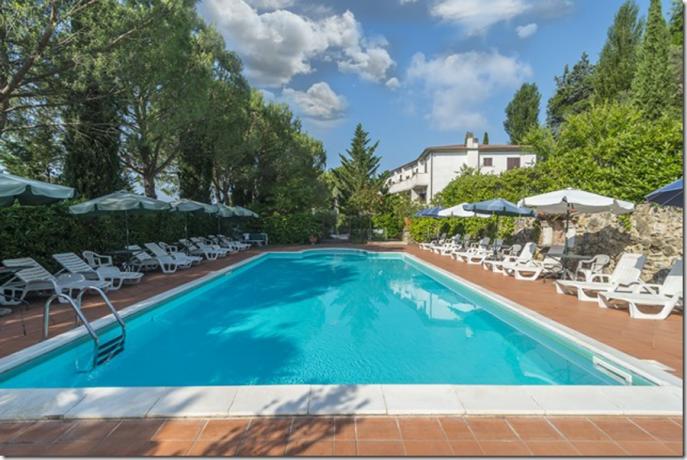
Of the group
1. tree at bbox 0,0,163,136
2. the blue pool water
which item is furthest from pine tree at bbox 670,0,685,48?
tree at bbox 0,0,163,136

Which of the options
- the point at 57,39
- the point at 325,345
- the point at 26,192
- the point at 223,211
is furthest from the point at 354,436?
the point at 223,211

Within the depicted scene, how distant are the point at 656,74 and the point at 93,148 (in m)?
28.1

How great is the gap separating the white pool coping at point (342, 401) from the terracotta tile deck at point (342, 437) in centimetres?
8

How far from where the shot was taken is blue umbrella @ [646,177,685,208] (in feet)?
16.6

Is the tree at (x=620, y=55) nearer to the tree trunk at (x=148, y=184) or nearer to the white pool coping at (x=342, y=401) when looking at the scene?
the white pool coping at (x=342, y=401)

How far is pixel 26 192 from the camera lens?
5805 mm

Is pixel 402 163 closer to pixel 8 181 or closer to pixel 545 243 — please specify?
pixel 545 243

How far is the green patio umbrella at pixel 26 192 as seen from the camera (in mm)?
5527

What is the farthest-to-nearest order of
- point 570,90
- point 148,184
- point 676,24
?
point 570,90 → point 676,24 → point 148,184

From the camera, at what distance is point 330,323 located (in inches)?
281

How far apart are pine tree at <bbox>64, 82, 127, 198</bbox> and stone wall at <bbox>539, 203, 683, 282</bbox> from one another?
15.3 meters

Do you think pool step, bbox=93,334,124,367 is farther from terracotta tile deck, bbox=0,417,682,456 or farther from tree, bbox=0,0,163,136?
tree, bbox=0,0,163,136

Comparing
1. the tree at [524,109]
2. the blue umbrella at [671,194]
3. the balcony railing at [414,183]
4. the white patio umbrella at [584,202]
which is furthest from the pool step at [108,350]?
the tree at [524,109]

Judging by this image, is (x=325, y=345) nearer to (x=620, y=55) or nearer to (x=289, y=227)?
(x=289, y=227)
